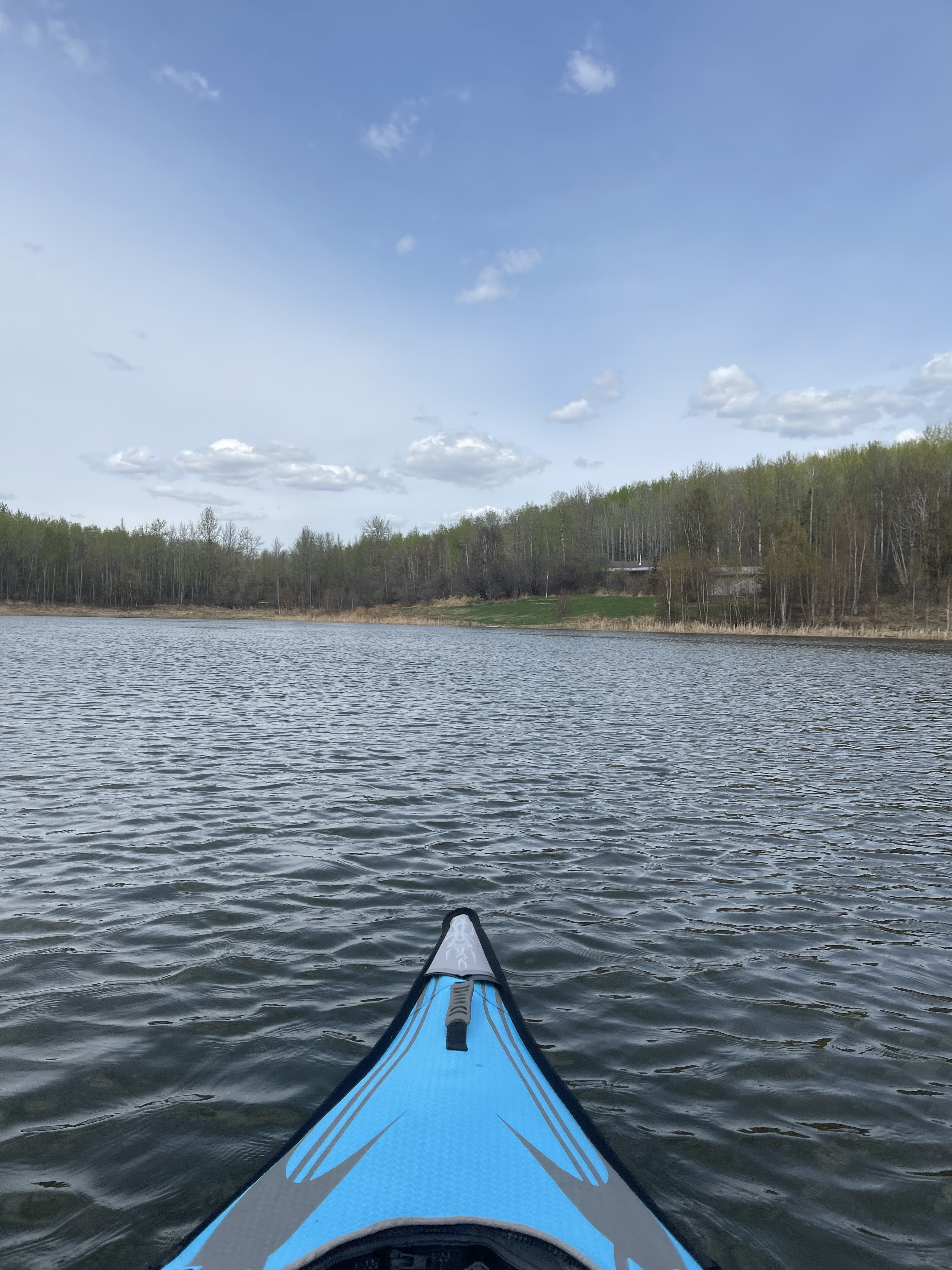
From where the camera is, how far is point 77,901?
260 inches

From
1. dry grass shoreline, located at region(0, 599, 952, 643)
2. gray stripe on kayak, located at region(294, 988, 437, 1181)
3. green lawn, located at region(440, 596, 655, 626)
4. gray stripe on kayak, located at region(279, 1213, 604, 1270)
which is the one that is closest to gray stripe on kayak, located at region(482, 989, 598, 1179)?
gray stripe on kayak, located at region(294, 988, 437, 1181)

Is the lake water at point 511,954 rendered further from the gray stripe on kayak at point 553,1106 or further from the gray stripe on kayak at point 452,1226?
the gray stripe on kayak at point 452,1226

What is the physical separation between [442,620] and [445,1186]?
9503 centimetres

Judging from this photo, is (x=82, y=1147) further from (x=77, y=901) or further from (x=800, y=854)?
(x=800, y=854)

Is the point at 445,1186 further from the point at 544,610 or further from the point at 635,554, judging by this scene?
the point at 635,554

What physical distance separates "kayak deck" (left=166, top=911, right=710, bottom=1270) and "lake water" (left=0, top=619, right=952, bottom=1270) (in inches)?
28.0

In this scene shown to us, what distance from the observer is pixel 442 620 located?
97500 mm

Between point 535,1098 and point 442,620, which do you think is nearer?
point 535,1098

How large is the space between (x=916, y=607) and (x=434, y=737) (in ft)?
214

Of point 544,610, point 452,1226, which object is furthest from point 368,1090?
point 544,610

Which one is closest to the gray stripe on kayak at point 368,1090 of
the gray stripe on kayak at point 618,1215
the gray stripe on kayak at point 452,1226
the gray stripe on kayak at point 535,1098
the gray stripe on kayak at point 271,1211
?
the gray stripe on kayak at point 271,1211

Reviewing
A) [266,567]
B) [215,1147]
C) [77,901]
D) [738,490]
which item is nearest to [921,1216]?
[215,1147]

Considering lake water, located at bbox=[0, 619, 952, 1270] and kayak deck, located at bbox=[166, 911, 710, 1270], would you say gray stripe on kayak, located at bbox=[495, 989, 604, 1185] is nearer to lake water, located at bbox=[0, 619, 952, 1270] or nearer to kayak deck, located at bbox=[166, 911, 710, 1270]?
kayak deck, located at bbox=[166, 911, 710, 1270]

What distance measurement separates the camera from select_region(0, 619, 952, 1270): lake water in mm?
3502
